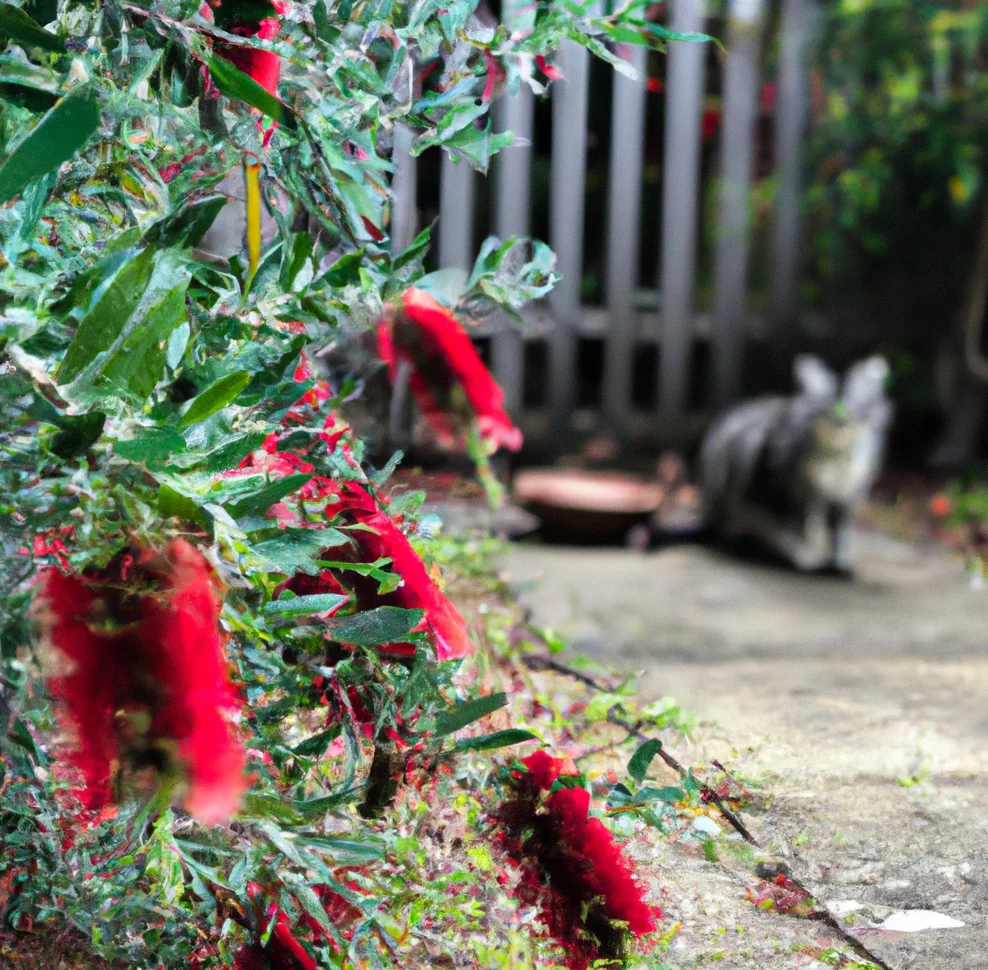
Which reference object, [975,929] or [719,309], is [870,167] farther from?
[975,929]

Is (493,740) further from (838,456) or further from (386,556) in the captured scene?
(838,456)

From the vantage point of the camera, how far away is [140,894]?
0.81 m

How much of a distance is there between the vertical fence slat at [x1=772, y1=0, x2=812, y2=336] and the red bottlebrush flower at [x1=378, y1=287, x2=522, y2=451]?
3294 millimetres

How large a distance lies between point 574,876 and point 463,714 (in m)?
0.17

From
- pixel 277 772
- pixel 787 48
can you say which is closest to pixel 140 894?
pixel 277 772

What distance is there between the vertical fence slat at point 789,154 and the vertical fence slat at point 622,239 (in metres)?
0.57

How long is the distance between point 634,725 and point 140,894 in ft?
2.10

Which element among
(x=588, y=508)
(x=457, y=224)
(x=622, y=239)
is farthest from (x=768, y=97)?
(x=588, y=508)

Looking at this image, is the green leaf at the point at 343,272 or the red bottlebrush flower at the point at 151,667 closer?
the red bottlebrush flower at the point at 151,667

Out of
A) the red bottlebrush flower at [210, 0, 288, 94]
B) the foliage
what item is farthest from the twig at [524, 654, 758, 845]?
the foliage

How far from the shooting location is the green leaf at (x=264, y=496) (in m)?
0.74

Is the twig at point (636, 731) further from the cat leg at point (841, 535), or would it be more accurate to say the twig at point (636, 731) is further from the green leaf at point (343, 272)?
the cat leg at point (841, 535)

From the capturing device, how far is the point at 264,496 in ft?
2.46

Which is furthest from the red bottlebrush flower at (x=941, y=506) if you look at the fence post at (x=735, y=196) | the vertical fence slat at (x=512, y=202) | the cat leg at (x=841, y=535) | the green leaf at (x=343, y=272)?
the green leaf at (x=343, y=272)
